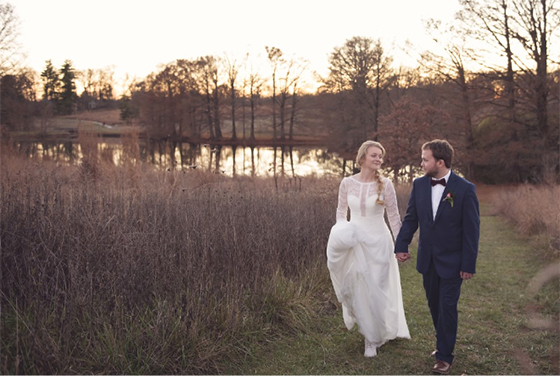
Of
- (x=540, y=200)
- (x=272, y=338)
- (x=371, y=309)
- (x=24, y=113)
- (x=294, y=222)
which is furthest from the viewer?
(x=24, y=113)

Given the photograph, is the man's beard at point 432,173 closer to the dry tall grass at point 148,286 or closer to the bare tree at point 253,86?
the dry tall grass at point 148,286

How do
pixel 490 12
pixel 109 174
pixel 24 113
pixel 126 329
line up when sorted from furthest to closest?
pixel 490 12 → pixel 24 113 → pixel 109 174 → pixel 126 329

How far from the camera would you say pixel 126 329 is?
4238mm

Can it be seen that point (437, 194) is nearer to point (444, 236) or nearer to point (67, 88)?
point (444, 236)

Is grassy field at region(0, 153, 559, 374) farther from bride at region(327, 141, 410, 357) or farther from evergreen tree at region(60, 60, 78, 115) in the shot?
evergreen tree at region(60, 60, 78, 115)

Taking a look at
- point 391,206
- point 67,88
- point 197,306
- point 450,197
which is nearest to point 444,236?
point 450,197

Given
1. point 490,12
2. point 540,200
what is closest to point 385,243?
point 540,200

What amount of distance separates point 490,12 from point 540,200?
58.8 feet

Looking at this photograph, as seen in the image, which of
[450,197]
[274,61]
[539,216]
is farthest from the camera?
→ [274,61]

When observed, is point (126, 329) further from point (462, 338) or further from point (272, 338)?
point (462, 338)

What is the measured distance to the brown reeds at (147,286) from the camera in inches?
163

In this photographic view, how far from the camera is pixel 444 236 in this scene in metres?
4.34

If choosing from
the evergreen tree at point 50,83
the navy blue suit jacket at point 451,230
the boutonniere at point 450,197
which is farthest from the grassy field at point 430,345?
the evergreen tree at point 50,83

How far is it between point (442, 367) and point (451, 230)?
120 centimetres
